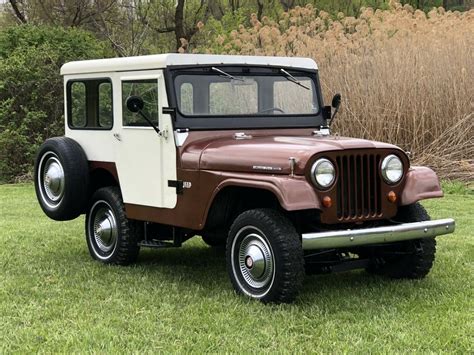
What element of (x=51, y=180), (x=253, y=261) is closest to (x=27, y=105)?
(x=51, y=180)

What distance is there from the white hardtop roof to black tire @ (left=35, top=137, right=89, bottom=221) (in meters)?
0.67

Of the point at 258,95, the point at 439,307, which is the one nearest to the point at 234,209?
the point at 258,95

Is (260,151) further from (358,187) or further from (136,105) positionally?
(136,105)

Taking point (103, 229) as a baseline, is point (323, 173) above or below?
above

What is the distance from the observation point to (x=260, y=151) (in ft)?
16.2

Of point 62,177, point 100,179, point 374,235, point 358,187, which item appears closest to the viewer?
point 374,235

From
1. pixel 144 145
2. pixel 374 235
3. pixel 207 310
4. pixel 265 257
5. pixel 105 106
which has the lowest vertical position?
pixel 207 310

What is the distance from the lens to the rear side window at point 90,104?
6.20 meters

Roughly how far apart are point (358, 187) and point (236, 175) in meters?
0.81

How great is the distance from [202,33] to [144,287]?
19.3 metres

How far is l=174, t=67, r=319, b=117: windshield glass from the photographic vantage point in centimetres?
561

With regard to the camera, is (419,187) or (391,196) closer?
(391,196)

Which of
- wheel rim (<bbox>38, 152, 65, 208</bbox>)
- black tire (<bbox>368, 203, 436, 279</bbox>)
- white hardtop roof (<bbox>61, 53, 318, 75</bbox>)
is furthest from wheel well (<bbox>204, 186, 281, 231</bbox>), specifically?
wheel rim (<bbox>38, 152, 65, 208</bbox>)

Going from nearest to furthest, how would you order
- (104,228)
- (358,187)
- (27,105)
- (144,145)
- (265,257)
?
(265,257) < (358,187) < (144,145) < (104,228) < (27,105)
